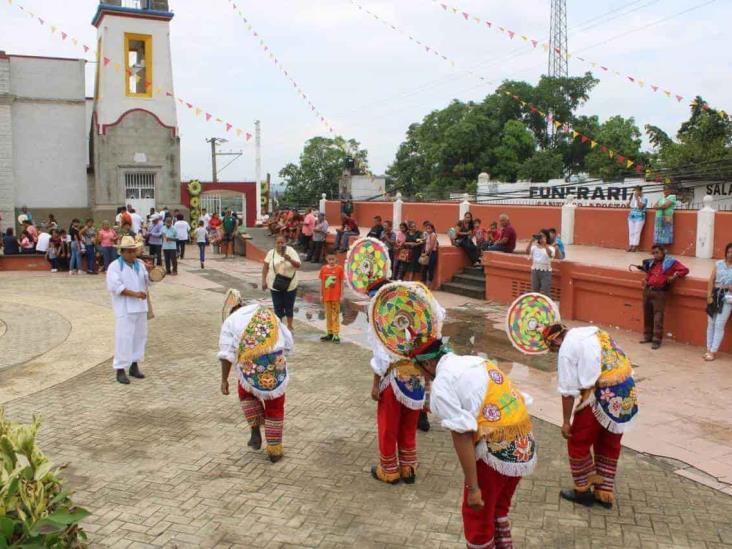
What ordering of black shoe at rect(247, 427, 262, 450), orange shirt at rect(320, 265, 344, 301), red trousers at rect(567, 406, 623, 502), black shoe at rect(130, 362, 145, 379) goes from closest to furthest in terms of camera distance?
red trousers at rect(567, 406, 623, 502)
black shoe at rect(247, 427, 262, 450)
black shoe at rect(130, 362, 145, 379)
orange shirt at rect(320, 265, 344, 301)

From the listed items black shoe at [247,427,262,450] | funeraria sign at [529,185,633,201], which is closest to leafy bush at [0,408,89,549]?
black shoe at [247,427,262,450]

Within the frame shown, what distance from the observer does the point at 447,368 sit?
3.91m

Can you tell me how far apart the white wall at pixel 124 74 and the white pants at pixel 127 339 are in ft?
64.0

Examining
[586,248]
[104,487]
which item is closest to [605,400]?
[104,487]

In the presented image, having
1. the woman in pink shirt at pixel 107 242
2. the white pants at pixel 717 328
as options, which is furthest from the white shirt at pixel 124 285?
the woman in pink shirt at pixel 107 242

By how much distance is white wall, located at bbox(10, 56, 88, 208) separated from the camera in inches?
1075

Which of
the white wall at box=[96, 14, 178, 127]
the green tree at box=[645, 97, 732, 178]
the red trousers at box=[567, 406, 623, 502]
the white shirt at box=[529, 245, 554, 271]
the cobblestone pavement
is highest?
the white wall at box=[96, 14, 178, 127]

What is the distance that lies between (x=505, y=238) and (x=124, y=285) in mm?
8395

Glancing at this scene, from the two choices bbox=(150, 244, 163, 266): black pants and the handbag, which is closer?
the handbag

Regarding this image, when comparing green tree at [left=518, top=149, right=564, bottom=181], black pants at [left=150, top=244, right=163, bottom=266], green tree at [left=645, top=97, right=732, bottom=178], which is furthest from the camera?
green tree at [left=518, top=149, right=564, bottom=181]

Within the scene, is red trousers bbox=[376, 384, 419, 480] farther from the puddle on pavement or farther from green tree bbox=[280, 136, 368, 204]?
green tree bbox=[280, 136, 368, 204]

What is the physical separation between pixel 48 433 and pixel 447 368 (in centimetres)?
484

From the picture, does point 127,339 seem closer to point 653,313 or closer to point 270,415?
point 270,415

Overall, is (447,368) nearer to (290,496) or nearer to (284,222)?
(290,496)
